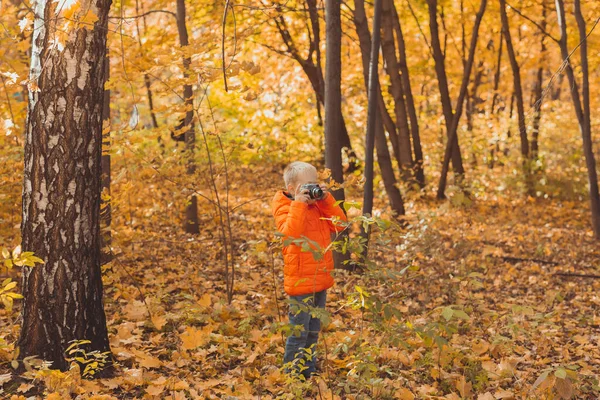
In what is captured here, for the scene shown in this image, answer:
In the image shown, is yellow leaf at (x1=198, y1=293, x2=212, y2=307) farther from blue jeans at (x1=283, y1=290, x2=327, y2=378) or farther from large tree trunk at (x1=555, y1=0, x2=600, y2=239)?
large tree trunk at (x1=555, y1=0, x2=600, y2=239)

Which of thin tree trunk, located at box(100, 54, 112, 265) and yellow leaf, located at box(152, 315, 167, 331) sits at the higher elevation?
thin tree trunk, located at box(100, 54, 112, 265)

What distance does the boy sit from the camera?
3746 mm

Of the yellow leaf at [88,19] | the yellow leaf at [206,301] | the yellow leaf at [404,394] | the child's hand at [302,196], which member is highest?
the yellow leaf at [88,19]

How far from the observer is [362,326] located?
4.63m

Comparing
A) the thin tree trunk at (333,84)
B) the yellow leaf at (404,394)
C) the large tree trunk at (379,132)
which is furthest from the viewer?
the large tree trunk at (379,132)

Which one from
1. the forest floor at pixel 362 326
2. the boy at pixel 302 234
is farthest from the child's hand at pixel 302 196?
the forest floor at pixel 362 326

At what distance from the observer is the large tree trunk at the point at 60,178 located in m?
3.57

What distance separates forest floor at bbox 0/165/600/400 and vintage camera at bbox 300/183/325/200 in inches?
19.1

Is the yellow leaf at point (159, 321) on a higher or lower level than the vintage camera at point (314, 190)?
lower

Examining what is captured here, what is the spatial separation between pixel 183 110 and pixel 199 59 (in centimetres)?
49

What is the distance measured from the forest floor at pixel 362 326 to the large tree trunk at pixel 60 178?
0.37 m

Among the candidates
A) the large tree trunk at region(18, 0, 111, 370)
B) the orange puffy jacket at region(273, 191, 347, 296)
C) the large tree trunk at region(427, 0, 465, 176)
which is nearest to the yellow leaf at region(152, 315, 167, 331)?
the large tree trunk at region(18, 0, 111, 370)

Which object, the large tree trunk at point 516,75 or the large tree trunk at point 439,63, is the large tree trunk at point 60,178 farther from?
the large tree trunk at point 516,75

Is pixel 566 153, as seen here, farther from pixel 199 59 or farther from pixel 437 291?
pixel 199 59
